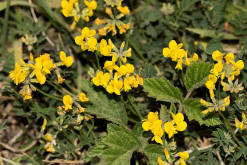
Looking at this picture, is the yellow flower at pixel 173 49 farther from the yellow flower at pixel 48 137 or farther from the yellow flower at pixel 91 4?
the yellow flower at pixel 48 137

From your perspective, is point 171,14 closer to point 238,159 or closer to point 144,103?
point 144,103

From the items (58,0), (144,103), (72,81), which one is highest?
(58,0)

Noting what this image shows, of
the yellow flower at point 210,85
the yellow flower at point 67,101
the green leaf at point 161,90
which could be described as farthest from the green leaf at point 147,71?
the yellow flower at point 67,101

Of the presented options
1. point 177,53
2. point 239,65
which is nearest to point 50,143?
point 177,53

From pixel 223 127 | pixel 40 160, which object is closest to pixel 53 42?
pixel 40 160

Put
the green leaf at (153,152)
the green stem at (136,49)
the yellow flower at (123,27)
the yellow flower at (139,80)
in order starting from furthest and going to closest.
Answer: the green stem at (136,49), the yellow flower at (123,27), the yellow flower at (139,80), the green leaf at (153,152)
